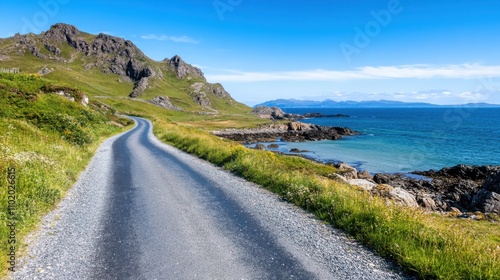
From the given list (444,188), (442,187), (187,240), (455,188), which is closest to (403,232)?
(187,240)

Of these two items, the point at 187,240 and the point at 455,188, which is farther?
the point at 455,188

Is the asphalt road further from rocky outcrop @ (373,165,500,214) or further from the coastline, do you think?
rocky outcrop @ (373,165,500,214)

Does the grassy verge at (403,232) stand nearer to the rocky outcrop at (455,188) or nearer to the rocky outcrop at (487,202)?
the rocky outcrop at (487,202)

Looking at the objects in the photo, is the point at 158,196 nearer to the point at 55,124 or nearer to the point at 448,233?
the point at 448,233

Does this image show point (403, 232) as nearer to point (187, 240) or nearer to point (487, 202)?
point (187, 240)

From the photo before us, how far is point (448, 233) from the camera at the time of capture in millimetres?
7906

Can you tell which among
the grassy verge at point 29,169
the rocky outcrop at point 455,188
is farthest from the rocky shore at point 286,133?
the grassy verge at point 29,169

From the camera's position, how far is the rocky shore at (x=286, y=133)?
316 ft

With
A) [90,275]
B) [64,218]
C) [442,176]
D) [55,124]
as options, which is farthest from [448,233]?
[442,176]

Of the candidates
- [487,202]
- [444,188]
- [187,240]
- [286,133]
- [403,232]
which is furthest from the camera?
[286,133]

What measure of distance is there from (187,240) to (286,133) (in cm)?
10381

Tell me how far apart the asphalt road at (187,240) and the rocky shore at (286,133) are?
249 feet

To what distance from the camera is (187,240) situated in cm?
844

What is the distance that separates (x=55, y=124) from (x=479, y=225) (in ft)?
119
